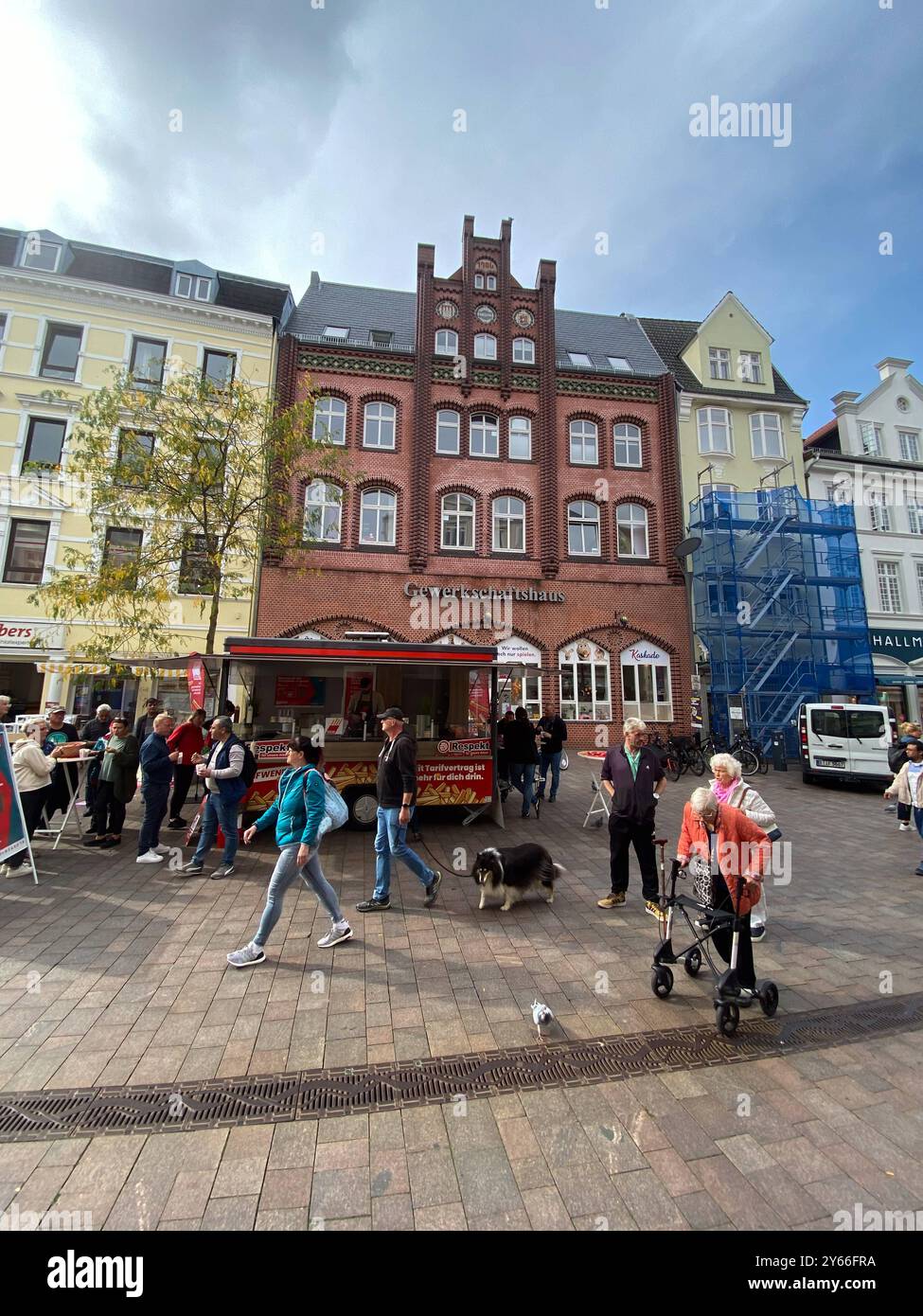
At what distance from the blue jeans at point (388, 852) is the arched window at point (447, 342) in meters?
21.9

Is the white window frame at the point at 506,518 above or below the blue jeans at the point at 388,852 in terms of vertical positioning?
above

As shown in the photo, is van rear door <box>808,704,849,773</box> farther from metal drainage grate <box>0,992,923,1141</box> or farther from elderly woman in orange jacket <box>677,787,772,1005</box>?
elderly woman in orange jacket <box>677,787,772,1005</box>

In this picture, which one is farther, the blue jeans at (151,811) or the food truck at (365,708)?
the food truck at (365,708)

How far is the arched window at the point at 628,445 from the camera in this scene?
2288cm

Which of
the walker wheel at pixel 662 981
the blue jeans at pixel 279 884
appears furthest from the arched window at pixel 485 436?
the walker wheel at pixel 662 981

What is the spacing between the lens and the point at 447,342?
889 inches

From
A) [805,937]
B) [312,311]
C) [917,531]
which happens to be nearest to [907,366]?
[917,531]

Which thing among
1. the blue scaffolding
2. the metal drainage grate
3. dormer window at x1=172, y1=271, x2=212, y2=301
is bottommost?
the metal drainage grate

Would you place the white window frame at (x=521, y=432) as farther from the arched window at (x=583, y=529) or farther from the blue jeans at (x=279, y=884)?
the blue jeans at (x=279, y=884)

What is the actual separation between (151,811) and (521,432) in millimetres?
19975

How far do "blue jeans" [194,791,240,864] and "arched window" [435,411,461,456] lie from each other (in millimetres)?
18183

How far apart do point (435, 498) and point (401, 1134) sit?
20.4m

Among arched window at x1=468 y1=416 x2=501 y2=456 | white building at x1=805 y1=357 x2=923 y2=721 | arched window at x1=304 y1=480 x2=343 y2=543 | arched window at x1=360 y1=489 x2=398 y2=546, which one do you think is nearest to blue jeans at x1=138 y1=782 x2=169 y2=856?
arched window at x1=304 y1=480 x2=343 y2=543

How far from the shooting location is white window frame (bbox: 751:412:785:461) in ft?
77.3
